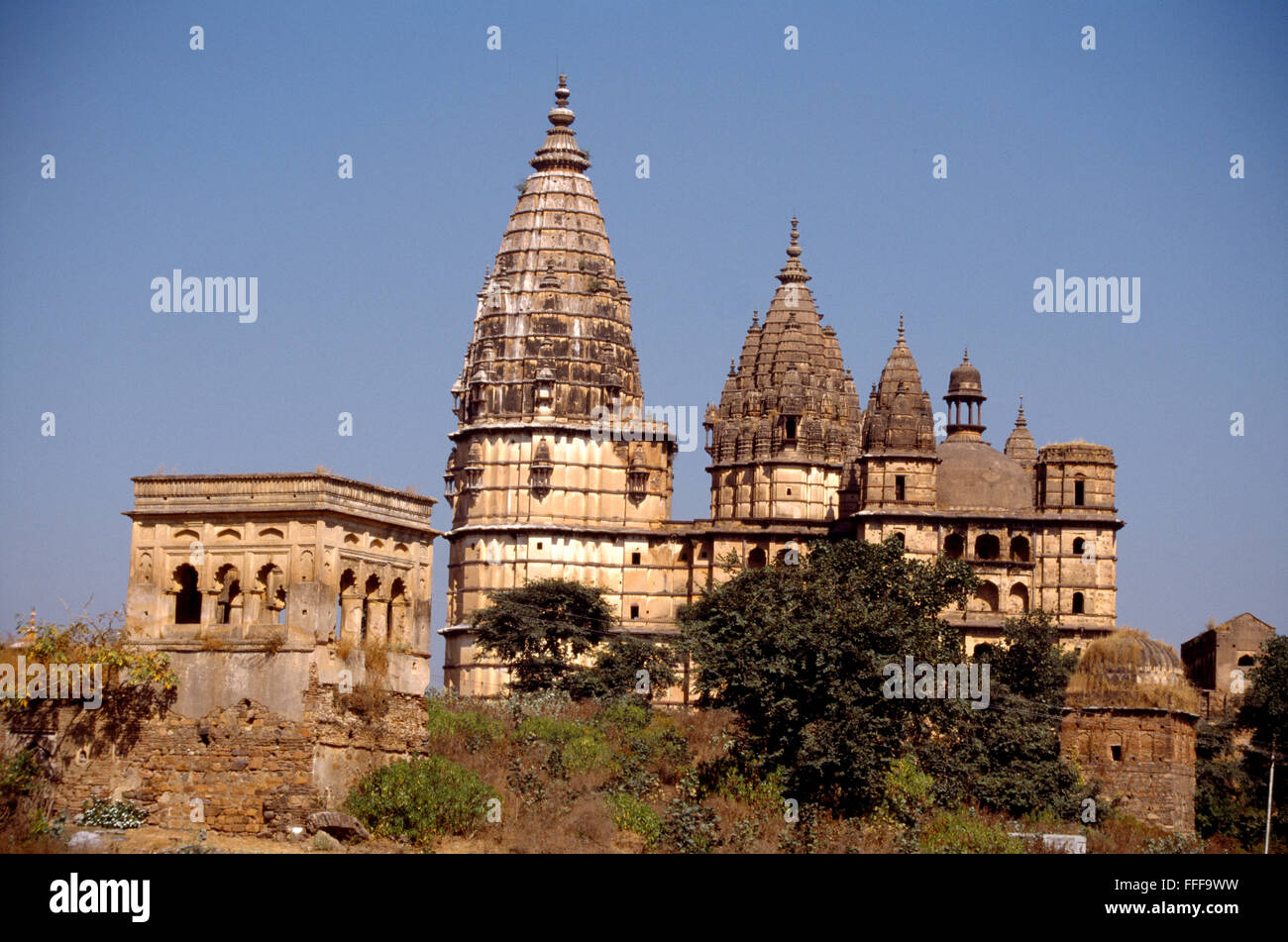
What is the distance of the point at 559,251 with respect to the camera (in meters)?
90.4

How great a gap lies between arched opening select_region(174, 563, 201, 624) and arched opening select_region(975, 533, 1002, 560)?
4254 cm

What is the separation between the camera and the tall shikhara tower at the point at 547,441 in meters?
87.3

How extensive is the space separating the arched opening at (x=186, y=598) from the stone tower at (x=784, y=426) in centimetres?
4812

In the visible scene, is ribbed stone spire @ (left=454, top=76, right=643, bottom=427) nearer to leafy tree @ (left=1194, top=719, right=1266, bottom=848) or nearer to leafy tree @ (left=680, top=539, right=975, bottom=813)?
leafy tree @ (left=1194, top=719, right=1266, bottom=848)

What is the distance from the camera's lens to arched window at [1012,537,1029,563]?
262 ft

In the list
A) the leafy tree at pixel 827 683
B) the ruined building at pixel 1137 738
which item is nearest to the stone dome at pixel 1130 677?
the ruined building at pixel 1137 738

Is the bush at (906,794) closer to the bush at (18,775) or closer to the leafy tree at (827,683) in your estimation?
the leafy tree at (827,683)

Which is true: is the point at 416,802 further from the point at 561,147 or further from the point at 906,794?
the point at 561,147

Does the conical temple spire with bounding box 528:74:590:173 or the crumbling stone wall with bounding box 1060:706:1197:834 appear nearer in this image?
the crumbling stone wall with bounding box 1060:706:1197:834
